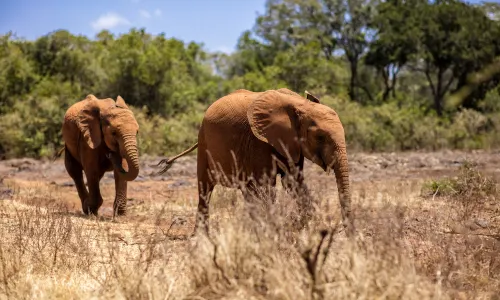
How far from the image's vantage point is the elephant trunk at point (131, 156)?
9688 millimetres

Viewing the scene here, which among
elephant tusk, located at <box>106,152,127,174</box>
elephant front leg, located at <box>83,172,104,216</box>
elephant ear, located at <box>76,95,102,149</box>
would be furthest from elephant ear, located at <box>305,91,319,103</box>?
elephant front leg, located at <box>83,172,104,216</box>

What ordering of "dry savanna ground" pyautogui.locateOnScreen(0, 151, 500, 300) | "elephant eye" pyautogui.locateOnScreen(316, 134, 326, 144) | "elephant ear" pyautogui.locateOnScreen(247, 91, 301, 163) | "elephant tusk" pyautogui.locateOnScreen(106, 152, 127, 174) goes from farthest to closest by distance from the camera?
1. "elephant tusk" pyautogui.locateOnScreen(106, 152, 127, 174)
2. "elephant ear" pyautogui.locateOnScreen(247, 91, 301, 163)
3. "elephant eye" pyautogui.locateOnScreen(316, 134, 326, 144)
4. "dry savanna ground" pyautogui.locateOnScreen(0, 151, 500, 300)

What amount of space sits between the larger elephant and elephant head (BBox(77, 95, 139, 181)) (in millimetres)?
1605

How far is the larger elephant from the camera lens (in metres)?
7.31

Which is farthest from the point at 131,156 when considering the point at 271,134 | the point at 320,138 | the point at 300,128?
the point at 320,138

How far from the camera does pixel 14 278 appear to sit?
17.4ft

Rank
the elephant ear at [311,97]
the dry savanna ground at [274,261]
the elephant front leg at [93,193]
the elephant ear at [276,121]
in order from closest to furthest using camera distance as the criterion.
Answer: the dry savanna ground at [274,261]
the elephant ear at [276,121]
the elephant ear at [311,97]
the elephant front leg at [93,193]

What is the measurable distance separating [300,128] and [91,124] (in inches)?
164

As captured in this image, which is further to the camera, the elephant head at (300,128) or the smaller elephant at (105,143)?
the smaller elephant at (105,143)

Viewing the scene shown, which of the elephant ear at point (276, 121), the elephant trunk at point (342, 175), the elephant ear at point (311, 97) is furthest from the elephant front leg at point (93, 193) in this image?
the elephant trunk at point (342, 175)

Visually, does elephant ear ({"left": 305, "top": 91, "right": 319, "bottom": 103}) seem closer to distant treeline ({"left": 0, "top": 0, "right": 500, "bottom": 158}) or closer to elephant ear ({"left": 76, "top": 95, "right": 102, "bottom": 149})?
elephant ear ({"left": 76, "top": 95, "right": 102, "bottom": 149})

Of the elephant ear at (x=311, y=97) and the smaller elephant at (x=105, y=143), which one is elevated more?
the elephant ear at (x=311, y=97)

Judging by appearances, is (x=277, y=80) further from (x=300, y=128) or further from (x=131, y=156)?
(x=300, y=128)

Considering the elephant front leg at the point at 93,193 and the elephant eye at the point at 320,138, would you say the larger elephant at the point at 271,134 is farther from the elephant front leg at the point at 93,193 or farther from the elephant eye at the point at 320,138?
the elephant front leg at the point at 93,193
